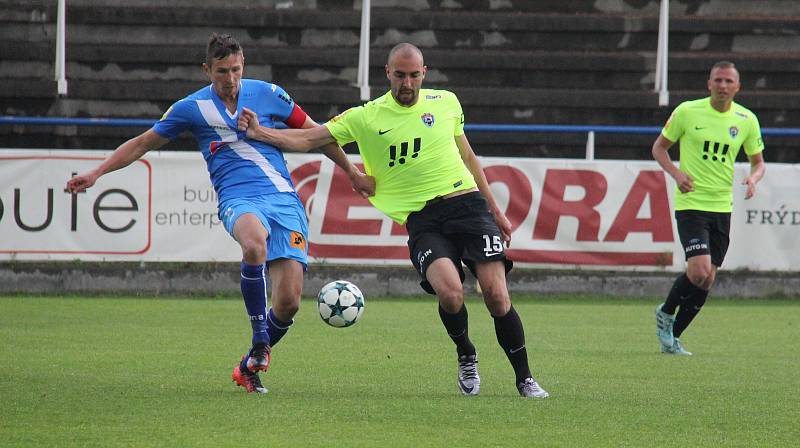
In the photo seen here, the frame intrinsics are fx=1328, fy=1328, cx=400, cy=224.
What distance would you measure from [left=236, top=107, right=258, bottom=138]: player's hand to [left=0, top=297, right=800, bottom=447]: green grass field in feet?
4.96

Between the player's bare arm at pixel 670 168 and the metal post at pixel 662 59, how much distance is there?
653cm

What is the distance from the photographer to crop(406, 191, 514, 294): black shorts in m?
7.71

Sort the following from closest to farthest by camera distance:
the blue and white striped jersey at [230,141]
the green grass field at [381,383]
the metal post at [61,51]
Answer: the green grass field at [381,383] → the blue and white striped jersey at [230,141] → the metal post at [61,51]

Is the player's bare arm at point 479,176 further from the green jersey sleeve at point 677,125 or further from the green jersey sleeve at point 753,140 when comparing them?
the green jersey sleeve at point 753,140

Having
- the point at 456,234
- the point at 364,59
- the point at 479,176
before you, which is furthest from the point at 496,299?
the point at 364,59

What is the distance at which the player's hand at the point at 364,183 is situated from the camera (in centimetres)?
795

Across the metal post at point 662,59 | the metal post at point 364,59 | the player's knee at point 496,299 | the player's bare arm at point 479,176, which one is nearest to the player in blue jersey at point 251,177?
the player's bare arm at point 479,176

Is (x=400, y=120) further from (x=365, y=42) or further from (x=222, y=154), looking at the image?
(x=365, y=42)

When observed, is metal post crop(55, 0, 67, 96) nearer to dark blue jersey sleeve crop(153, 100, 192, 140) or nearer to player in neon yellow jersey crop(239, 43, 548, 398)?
dark blue jersey sleeve crop(153, 100, 192, 140)

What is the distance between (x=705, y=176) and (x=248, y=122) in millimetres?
4934

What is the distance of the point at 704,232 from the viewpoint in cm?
1114

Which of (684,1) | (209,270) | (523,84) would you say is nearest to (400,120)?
(209,270)

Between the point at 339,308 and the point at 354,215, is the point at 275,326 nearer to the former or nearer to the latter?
the point at 339,308

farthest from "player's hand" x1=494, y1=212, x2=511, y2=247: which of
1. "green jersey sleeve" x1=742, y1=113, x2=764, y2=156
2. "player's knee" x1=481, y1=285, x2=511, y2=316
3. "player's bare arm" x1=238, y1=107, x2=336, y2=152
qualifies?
"green jersey sleeve" x1=742, y1=113, x2=764, y2=156
